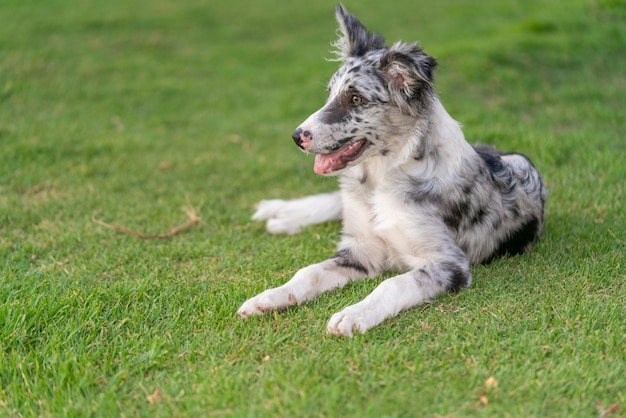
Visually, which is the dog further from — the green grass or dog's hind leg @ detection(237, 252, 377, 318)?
the green grass

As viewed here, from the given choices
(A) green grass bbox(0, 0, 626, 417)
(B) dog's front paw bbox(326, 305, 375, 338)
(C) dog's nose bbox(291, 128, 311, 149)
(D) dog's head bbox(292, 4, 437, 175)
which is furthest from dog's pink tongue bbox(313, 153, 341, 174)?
(B) dog's front paw bbox(326, 305, 375, 338)

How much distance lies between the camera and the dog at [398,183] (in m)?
4.79

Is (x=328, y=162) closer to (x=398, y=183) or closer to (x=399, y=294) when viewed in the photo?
(x=398, y=183)

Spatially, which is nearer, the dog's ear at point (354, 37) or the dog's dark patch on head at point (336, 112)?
the dog's dark patch on head at point (336, 112)

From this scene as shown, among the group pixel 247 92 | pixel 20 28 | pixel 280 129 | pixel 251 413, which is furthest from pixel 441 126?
pixel 20 28

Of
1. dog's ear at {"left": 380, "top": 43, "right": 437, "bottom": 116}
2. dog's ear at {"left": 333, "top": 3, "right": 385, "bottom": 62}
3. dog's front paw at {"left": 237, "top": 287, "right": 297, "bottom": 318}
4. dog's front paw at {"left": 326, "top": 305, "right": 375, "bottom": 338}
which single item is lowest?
dog's front paw at {"left": 237, "top": 287, "right": 297, "bottom": 318}

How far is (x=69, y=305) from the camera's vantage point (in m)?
4.61

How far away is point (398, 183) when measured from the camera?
506 centimetres

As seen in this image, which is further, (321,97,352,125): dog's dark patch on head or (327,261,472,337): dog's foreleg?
(321,97,352,125): dog's dark patch on head

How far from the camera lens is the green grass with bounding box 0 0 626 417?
3.76 metres

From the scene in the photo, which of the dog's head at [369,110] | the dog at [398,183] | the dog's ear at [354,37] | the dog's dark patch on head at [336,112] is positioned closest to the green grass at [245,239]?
the dog at [398,183]

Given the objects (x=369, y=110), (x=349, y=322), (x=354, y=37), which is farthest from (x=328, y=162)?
(x=349, y=322)

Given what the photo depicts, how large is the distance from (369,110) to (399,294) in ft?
4.50

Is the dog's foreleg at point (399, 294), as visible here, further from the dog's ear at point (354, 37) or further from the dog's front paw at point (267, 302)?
the dog's ear at point (354, 37)
